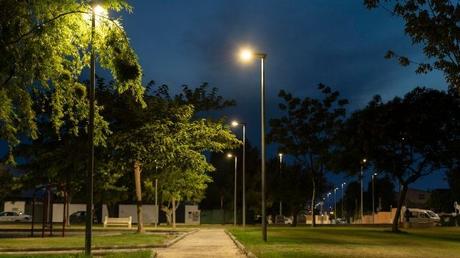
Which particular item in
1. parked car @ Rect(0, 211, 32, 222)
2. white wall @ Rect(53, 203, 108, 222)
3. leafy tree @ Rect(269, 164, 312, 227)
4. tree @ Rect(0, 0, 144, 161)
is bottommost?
parked car @ Rect(0, 211, 32, 222)

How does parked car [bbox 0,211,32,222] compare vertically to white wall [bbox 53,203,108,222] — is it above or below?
below

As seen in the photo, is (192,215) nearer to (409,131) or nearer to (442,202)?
(409,131)

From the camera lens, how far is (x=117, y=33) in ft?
54.5

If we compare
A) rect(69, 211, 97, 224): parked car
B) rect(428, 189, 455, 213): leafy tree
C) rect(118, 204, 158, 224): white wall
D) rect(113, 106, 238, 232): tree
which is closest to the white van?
rect(118, 204, 158, 224): white wall

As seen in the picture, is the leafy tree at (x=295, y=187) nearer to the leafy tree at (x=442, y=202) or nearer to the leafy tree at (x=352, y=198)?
the leafy tree at (x=442, y=202)

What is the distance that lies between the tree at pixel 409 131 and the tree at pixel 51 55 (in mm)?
30807

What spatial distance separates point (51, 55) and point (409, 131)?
33.6 metres

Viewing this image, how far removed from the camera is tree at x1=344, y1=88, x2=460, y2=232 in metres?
45.0

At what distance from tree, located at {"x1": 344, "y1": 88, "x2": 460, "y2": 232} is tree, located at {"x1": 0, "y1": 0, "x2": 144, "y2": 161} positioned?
101 feet

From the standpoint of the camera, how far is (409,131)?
4534 cm

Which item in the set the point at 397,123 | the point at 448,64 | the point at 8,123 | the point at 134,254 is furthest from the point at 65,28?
the point at 397,123

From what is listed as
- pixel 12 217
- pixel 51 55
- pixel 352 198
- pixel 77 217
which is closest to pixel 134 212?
pixel 77 217

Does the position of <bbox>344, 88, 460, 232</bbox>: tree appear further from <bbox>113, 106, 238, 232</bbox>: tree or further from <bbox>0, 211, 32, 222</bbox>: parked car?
<bbox>0, 211, 32, 222</bbox>: parked car

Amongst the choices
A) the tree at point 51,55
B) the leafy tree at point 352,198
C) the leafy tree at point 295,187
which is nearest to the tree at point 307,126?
the leafy tree at point 295,187
